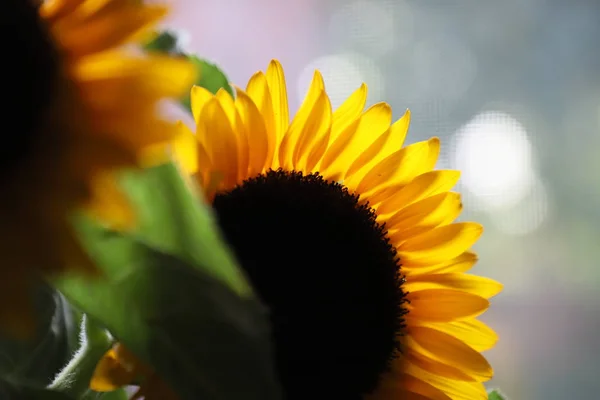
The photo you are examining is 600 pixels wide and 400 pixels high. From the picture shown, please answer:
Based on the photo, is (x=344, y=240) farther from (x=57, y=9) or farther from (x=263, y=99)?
(x=57, y=9)

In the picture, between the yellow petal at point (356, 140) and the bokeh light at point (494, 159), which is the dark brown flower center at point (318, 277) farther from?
the bokeh light at point (494, 159)

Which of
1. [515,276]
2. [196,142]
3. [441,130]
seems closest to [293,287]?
[196,142]

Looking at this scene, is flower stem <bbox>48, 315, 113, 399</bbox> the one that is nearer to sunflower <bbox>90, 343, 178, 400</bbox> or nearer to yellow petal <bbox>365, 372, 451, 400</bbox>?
sunflower <bbox>90, 343, 178, 400</bbox>

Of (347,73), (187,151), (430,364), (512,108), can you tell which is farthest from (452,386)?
(512,108)

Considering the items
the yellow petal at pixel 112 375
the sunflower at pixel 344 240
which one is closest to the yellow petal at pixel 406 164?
the sunflower at pixel 344 240

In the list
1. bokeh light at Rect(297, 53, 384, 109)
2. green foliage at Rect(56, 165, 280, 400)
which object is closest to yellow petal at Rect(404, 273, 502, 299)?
green foliage at Rect(56, 165, 280, 400)

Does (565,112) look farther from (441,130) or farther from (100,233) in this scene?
(100,233)
